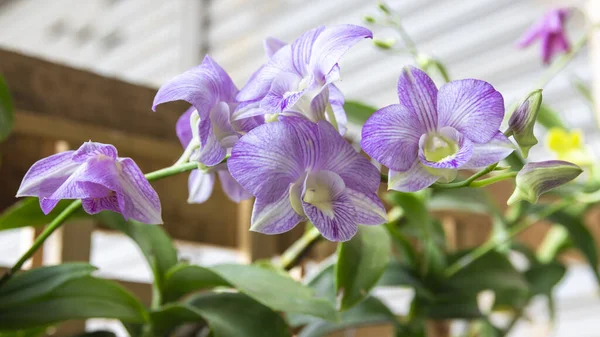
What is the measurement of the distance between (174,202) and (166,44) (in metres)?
1.68

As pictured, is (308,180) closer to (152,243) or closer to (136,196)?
(136,196)

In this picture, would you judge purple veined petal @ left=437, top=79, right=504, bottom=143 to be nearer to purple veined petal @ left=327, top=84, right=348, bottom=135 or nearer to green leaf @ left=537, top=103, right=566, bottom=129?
purple veined petal @ left=327, top=84, right=348, bottom=135

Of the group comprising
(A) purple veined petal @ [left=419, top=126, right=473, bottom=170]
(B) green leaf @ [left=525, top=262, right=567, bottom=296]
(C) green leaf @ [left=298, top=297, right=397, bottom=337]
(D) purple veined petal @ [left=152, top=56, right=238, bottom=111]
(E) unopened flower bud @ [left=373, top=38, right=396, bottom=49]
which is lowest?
(B) green leaf @ [left=525, top=262, right=567, bottom=296]

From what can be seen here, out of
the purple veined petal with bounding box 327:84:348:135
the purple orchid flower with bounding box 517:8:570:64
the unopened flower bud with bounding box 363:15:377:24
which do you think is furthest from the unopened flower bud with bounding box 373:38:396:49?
the purple orchid flower with bounding box 517:8:570:64

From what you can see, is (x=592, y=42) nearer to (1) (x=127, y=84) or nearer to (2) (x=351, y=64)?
(1) (x=127, y=84)

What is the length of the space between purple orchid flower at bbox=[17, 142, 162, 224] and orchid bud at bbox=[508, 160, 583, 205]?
169mm

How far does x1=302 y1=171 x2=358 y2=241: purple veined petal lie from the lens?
315 mm

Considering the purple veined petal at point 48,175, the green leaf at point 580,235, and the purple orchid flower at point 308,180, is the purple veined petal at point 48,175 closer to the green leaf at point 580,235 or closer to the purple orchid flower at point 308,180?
the purple orchid flower at point 308,180

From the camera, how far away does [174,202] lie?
2.65 ft

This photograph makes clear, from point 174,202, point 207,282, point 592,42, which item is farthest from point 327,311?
point 592,42

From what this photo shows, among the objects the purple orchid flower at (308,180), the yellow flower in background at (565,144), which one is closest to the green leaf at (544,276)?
the yellow flower in background at (565,144)

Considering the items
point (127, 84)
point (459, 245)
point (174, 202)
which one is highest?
point (127, 84)

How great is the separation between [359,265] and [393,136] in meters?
0.15

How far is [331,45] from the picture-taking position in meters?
0.33
